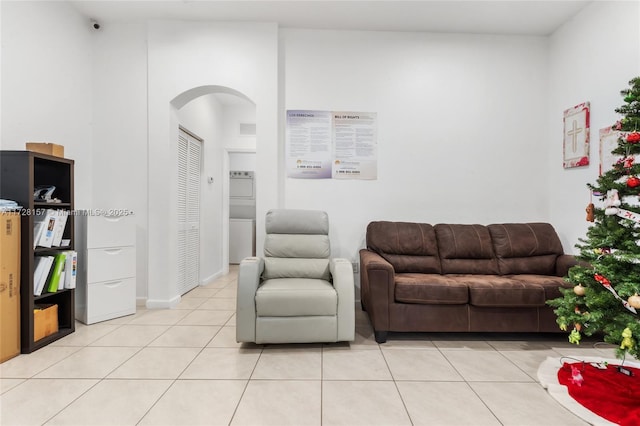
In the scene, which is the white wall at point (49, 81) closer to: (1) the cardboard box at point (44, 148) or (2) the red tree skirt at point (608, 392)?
(1) the cardboard box at point (44, 148)

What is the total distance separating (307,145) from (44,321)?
2.65 m

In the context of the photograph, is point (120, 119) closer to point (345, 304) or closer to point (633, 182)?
point (345, 304)

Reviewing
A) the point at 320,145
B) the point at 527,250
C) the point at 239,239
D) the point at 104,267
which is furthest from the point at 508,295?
the point at 239,239

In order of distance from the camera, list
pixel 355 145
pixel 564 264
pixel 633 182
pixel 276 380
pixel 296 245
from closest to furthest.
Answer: pixel 633 182
pixel 276 380
pixel 564 264
pixel 296 245
pixel 355 145

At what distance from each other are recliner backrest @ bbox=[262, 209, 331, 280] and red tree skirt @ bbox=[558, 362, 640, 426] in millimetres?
1728

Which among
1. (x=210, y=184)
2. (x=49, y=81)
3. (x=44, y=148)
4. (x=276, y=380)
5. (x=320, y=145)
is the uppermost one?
(x=49, y=81)

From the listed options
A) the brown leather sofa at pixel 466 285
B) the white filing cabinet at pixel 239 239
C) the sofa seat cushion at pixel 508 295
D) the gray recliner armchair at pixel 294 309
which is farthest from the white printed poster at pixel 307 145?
the white filing cabinet at pixel 239 239

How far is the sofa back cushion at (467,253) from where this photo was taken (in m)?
2.81

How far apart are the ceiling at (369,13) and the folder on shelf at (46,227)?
2108mm

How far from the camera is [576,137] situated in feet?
9.53

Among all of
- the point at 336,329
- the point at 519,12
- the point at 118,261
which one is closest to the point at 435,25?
the point at 519,12

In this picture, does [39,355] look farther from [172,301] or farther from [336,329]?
[336,329]

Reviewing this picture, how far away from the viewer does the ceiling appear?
285cm

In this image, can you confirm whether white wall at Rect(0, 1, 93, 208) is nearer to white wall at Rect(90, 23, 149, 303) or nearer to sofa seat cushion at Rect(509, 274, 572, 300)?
white wall at Rect(90, 23, 149, 303)
